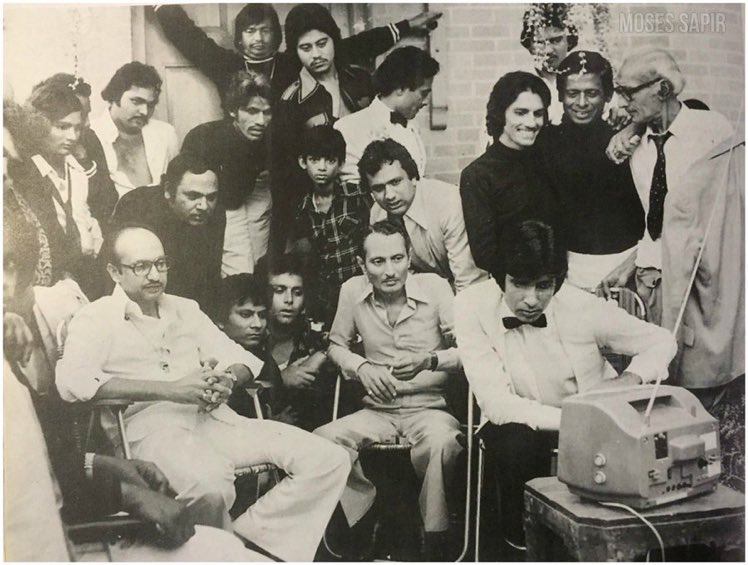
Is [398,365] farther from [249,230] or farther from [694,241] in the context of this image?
[694,241]

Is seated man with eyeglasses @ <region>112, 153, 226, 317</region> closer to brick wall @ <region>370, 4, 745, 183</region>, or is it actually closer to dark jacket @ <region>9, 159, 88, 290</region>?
dark jacket @ <region>9, 159, 88, 290</region>

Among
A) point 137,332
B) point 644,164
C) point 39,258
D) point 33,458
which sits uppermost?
point 644,164

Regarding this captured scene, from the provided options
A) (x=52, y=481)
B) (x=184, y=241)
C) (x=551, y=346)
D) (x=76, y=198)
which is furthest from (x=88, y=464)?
(x=551, y=346)

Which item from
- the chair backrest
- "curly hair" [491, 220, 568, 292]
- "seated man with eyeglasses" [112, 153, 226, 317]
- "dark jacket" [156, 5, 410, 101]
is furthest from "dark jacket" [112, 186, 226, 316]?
the chair backrest

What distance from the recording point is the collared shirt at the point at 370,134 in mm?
3889

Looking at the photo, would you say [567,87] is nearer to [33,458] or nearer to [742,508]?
[742,508]

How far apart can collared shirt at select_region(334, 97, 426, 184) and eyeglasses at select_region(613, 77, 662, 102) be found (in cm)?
99

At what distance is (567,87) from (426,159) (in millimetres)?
771

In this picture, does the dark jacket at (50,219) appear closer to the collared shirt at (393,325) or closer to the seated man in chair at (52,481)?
the seated man in chair at (52,481)

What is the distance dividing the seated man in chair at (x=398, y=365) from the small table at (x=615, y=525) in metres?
0.42

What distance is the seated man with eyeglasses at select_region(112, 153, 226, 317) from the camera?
3.84 metres

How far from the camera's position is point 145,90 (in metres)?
3.91

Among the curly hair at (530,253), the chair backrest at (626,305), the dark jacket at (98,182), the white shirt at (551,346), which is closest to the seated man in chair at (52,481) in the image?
the dark jacket at (98,182)

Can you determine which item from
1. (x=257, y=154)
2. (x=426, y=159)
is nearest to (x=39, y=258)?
(x=257, y=154)
